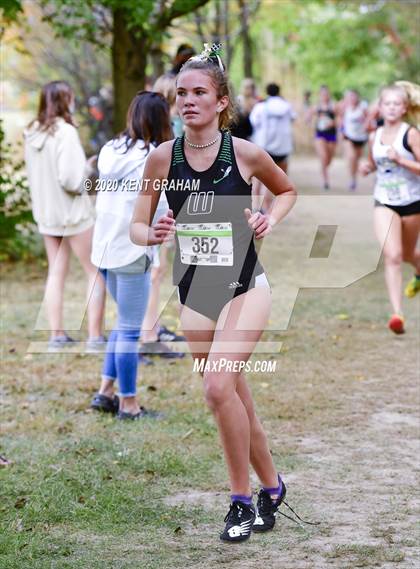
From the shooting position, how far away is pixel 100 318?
8734 millimetres

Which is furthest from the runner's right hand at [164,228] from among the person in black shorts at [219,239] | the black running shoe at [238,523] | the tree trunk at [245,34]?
the tree trunk at [245,34]

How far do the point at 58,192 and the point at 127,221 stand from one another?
246 centimetres

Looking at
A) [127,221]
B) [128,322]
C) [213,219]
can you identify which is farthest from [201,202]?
[128,322]

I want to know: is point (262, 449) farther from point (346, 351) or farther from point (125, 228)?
→ point (346, 351)

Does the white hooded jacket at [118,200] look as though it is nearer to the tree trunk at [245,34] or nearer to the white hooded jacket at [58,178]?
the white hooded jacket at [58,178]

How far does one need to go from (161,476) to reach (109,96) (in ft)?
58.4

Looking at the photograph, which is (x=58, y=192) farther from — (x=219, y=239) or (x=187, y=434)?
(x=219, y=239)

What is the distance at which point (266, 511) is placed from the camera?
525 centimetres

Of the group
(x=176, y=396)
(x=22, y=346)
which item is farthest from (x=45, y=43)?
(x=176, y=396)

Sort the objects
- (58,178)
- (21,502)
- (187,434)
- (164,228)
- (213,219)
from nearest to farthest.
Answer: (164,228) < (213,219) < (21,502) < (187,434) < (58,178)

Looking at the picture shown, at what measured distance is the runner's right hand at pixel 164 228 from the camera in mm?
4809

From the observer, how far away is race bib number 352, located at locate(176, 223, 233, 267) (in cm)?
496

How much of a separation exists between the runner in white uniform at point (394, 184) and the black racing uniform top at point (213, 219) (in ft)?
14.7

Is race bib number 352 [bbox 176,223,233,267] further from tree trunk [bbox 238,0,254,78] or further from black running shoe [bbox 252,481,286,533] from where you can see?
tree trunk [bbox 238,0,254,78]
